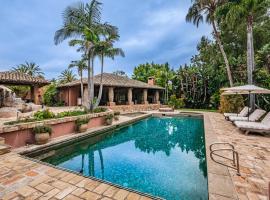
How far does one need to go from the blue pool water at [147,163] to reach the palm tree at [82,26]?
17.5ft

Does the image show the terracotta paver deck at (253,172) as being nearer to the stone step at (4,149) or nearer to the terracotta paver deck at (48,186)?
the terracotta paver deck at (48,186)

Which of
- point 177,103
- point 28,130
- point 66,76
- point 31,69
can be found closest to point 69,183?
point 28,130

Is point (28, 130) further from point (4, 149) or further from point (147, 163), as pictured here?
point (147, 163)

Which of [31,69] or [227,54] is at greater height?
[31,69]

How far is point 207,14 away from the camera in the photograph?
18672 mm

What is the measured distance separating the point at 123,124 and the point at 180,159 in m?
7.29

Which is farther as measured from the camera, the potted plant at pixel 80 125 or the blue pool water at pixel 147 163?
the potted plant at pixel 80 125

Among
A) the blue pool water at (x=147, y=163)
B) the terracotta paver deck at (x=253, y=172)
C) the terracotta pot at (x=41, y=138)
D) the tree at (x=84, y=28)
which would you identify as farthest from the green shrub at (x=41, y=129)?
the terracotta paver deck at (x=253, y=172)

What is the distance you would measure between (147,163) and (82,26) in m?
11.1

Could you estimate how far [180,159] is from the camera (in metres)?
6.75

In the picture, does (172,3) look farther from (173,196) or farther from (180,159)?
(173,196)

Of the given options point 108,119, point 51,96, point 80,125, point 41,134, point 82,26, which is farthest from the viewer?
point 51,96

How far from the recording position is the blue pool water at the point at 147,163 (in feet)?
15.1

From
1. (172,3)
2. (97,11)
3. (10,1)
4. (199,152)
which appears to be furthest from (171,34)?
(199,152)
